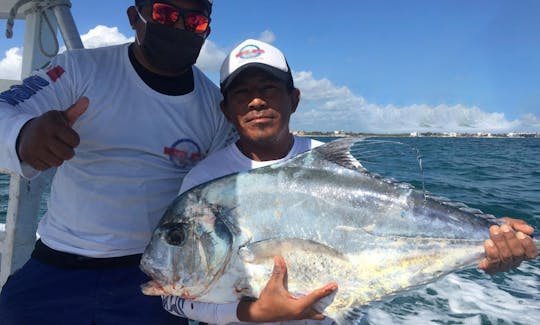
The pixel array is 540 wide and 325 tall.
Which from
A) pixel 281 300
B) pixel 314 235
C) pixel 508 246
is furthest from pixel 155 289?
pixel 508 246

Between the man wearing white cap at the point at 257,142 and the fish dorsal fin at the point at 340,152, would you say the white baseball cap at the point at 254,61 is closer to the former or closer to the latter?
the man wearing white cap at the point at 257,142

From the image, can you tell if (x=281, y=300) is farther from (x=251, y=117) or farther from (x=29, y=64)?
(x=29, y=64)

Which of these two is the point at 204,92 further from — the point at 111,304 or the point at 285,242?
the point at 111,304

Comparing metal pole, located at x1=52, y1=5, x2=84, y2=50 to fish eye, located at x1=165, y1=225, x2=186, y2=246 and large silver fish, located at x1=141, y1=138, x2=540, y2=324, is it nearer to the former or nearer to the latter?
large silver fish, located at x1=141, y1=138, x2=540, y2=324

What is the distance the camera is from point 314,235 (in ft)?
6.68

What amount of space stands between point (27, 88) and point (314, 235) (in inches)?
66.0

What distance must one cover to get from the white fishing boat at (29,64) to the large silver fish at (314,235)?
5.76 ft

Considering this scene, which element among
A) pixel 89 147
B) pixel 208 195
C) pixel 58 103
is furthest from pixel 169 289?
pixel 58 103

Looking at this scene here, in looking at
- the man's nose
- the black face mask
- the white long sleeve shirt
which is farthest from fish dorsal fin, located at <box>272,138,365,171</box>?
the black face mask

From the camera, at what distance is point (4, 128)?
5.41ft

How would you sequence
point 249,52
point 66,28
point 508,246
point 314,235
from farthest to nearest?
point 66,28 → point 249,52 → point 508,246 → point 314,235

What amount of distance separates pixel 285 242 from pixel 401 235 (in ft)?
2.18

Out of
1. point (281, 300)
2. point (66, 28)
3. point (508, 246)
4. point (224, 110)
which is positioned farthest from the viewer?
point (66, 28)

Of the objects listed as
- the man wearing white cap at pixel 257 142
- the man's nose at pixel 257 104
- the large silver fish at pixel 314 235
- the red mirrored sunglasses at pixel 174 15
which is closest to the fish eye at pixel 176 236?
the large silver fish at pixel 314 235
